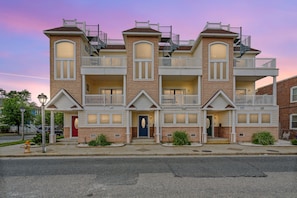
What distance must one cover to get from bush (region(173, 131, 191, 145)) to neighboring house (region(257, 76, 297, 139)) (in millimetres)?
13948

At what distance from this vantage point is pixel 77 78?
16219mm

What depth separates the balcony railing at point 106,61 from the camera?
1659cm

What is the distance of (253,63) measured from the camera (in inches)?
683

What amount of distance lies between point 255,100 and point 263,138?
3.67 m

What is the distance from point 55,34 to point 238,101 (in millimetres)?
18348

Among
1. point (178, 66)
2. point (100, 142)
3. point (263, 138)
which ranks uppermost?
point (178, 66)

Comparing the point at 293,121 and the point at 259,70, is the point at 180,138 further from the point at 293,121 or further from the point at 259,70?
the point at 293,121

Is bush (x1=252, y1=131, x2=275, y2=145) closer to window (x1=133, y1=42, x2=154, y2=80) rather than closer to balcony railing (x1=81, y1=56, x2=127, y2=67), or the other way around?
window (x1=133, y1=42, x2=154, y2=80)

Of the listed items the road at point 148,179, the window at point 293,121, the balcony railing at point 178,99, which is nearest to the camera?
the road at point 148,179

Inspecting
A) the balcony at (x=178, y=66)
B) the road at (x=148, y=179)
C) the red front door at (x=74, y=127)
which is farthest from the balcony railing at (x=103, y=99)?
the road at (x=148, y=179)

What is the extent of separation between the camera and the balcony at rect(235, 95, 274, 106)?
17.0 m

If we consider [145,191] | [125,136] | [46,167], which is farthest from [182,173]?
[125,136]

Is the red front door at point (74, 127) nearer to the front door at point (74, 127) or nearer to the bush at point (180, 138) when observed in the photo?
the front door at point (74, 127)

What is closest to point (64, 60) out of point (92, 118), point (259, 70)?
point (92, 118)
